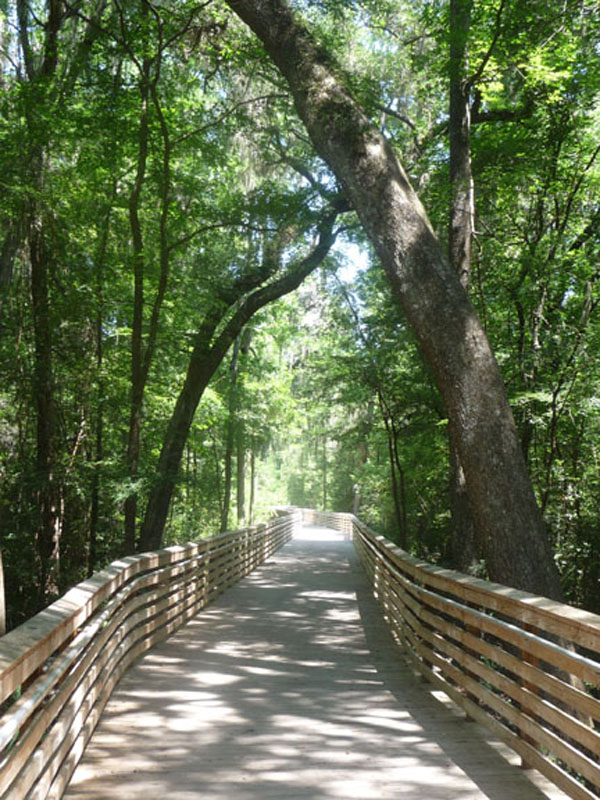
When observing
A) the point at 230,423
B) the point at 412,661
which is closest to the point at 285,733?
the point at 412,661

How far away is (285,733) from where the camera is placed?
4027 millimetres

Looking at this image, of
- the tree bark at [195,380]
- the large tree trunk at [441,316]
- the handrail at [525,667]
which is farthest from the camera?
the tree bark at [195,380]

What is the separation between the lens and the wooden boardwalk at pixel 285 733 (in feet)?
10.6

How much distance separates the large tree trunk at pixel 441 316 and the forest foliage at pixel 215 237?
6.95 ft

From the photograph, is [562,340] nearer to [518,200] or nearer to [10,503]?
[518,200]

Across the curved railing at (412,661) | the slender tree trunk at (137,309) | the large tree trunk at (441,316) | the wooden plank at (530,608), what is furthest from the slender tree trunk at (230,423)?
the wooden plank at (530,608)

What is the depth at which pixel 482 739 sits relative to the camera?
13.1 feet

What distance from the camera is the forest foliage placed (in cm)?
958

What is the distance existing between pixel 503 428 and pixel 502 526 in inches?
31.0

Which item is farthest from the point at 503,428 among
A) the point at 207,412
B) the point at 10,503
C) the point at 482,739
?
the point at 207,412

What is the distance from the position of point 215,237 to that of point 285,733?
430 inches

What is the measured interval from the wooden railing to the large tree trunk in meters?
2.92

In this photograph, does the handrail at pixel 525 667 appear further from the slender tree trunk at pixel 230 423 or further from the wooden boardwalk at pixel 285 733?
the slender tree trunk at pixel 230 423

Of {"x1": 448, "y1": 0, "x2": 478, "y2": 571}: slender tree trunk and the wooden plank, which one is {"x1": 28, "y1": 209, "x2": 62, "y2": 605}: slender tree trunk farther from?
the wooden plank
